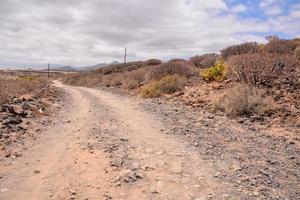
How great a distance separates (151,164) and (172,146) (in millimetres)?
1435

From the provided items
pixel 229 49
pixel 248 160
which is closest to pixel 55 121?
pixel 248 160

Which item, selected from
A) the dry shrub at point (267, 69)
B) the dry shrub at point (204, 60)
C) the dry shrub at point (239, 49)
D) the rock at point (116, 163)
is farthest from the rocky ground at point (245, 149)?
the dry shrub at point (204, 60)

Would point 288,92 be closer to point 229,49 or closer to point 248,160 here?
point 248,160

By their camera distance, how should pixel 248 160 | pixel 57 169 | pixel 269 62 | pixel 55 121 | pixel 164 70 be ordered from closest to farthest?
1. pixel 57 169
2. pixel 248 160
3. pixel 55 121
4. pixel 269 62
5. pixel 164 70

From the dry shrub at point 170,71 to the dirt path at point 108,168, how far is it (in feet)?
42.0

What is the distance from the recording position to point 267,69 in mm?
13336

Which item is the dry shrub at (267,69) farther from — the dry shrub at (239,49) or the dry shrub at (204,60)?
the dry shrub at (204,60)

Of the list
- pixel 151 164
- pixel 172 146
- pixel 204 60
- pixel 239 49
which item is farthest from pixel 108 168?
pixel 204 60

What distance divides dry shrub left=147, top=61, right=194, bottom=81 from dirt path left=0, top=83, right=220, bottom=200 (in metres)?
12.8

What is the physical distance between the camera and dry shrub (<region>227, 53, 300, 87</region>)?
13.3 metres

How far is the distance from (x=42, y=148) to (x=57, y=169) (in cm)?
175

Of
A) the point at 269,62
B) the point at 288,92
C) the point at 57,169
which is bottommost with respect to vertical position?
the point at 57,169

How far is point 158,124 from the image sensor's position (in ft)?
34.3

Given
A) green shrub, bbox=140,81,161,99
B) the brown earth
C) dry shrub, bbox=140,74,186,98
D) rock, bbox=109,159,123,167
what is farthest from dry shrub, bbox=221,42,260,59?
rock, bbox=109,159,123,167
